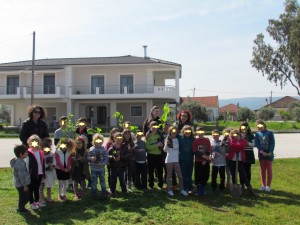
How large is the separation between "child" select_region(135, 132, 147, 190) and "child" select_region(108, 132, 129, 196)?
453 millimetres

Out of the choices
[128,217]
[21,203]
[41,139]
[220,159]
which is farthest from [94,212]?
[220,159]

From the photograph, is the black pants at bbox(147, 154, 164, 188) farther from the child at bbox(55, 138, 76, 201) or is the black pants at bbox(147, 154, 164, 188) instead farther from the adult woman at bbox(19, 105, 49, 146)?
the adult woman at bbox(19, 105, 49, 146)

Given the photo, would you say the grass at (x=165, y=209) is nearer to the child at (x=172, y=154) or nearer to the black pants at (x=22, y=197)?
the black pants at (x=22, y=197)

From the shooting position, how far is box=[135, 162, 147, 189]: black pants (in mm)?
8000

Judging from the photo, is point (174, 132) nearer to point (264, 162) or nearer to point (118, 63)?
point (264, 162)

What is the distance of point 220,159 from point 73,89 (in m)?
26.8

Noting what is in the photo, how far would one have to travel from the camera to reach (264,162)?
8.18m

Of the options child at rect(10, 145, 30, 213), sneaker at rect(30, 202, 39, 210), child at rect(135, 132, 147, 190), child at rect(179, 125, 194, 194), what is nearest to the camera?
child at rect(10, 145, 30, 213)

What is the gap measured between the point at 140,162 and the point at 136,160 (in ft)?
0.32

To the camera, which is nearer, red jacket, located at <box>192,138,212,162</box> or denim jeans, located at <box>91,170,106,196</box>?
denim jeans, located at <box>91,170,106,196</box>

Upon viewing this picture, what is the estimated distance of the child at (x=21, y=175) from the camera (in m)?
6.22

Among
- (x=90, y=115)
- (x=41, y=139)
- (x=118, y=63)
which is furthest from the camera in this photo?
(x=90, y=115)

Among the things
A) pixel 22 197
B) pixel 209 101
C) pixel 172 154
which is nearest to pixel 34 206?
pixel 22 197

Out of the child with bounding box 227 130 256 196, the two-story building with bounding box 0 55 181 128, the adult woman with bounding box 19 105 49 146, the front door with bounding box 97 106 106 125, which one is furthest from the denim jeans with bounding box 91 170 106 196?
the front door with bounding box 97 106 106 125
